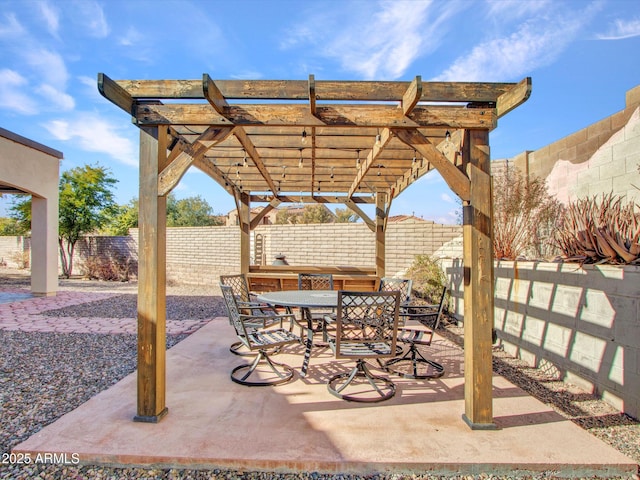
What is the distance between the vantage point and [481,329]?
2475mm

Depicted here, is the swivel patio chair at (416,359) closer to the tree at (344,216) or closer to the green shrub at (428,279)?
the green shrub at (428,279)

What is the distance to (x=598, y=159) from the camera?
16.7 feet

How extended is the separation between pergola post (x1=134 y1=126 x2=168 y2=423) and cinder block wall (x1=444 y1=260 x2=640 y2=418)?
3.51 m

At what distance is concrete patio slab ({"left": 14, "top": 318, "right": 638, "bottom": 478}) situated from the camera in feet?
6.57

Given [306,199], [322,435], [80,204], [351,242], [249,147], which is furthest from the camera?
[80,204]

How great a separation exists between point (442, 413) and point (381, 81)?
7.92ft

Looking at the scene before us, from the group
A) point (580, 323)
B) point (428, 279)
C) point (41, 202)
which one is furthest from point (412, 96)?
point (41, 202)

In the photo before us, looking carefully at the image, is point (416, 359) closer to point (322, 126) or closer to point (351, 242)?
point (322, 126)

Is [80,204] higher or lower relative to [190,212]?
lower

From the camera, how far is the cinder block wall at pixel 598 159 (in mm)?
4469

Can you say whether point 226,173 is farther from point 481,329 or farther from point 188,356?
point 481,329

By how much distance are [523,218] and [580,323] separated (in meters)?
2.63

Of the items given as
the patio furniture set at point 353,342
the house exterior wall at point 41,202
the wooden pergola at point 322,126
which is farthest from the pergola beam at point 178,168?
the house exterior wall at point 41,202

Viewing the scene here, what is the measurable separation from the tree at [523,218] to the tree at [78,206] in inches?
568
